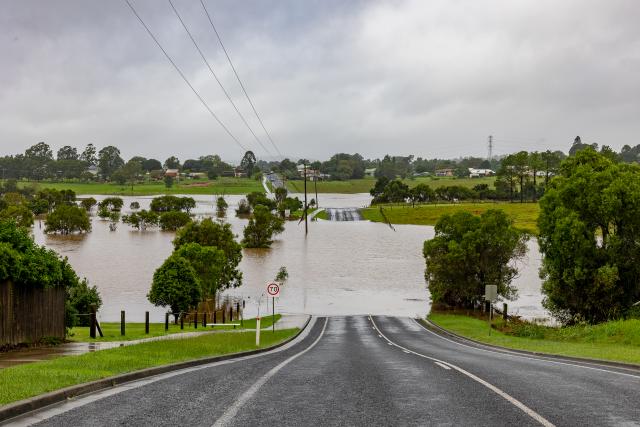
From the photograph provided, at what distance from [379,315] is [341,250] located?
62.4m

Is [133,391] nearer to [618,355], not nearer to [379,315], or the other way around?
[618,355]

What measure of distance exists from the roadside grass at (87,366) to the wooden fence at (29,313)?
3451 millimetres

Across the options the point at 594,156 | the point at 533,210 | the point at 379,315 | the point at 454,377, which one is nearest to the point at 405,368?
the point at 454,377

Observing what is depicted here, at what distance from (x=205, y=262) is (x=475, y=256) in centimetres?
2505

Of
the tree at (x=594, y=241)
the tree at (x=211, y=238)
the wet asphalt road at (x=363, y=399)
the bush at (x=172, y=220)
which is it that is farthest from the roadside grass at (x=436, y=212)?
the wet asphalt road at (x=363, y=399)

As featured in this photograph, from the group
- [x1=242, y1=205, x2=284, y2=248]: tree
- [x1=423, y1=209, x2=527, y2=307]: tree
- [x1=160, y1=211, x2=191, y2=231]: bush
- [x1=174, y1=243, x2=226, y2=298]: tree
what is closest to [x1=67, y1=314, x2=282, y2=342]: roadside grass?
[x1=174, y1=243, x2=226, y2=298]: tree

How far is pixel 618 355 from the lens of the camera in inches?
784

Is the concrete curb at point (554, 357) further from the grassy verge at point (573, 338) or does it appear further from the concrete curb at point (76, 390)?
the concrete curb at point (76, 390)

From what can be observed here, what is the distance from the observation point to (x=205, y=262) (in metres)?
55.5

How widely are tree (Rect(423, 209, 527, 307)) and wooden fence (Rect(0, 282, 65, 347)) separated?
40.4 meters

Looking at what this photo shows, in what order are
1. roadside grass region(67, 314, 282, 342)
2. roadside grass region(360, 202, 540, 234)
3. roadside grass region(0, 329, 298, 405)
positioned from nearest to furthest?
roadside grass region(0, 329, 298, 405), roadside grass region(67, 314, 282, 342), roadside grass region(360, 202, 540, 234)

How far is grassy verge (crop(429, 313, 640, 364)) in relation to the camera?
21761 millimetres

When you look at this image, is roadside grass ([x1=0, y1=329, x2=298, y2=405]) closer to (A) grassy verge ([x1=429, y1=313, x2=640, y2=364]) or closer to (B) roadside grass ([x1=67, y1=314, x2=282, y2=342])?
(B) roadside grass ([x1=67, y1=314, x2=282, y2=342])

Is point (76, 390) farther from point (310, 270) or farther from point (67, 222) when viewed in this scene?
point (67, 222)
